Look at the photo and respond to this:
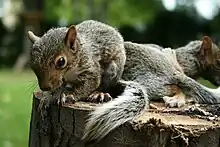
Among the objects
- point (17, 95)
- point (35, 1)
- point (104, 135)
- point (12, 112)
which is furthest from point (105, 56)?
point (35, 1)

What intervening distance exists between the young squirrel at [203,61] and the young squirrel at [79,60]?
51cm

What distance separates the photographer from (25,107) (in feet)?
19.1

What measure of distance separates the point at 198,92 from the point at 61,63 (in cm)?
64

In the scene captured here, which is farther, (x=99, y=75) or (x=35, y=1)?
(x=35, y=1)

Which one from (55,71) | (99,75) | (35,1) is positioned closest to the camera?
(55,71)

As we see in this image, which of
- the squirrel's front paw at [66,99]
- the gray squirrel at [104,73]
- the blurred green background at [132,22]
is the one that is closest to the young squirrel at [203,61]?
the gray squirrel at [104,73]

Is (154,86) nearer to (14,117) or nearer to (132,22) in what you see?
(14,117)

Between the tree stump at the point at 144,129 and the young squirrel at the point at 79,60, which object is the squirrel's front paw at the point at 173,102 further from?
the young squirrel at the point at 79,60

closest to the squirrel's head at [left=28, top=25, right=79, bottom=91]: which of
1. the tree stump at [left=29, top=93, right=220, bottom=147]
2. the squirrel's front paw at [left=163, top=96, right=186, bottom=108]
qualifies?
the tree stump at [left=29, top=93, right=220, bottom=147]

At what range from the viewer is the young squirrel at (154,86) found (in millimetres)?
2146

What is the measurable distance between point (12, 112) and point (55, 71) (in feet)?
11.1

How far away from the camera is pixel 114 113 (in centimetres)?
202

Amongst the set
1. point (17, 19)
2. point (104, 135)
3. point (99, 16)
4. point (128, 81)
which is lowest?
point (104, 135)

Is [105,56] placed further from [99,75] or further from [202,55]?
[202,55]
